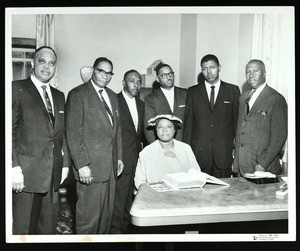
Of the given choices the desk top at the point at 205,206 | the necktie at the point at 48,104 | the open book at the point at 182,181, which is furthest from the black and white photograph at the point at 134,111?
the desk top at the point at 205,206

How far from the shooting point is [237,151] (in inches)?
106

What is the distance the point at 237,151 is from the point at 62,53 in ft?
4.84

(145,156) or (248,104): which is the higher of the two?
(248,104)

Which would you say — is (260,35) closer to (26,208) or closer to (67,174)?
(67,174)

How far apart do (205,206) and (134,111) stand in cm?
98

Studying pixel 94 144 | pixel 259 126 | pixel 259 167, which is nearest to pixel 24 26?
pixel 94 144

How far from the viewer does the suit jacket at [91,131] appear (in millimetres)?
2588

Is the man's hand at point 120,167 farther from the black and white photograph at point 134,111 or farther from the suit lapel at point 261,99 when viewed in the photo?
the suit lapel at point 261,99

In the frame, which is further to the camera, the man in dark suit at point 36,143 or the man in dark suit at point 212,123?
the man in dark suit at point 212,123

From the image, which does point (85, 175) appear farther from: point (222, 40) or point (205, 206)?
point (222, 40)

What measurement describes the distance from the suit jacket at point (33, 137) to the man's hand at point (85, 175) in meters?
0.20

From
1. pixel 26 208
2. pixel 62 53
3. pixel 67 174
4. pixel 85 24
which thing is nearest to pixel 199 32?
pixel 85 24

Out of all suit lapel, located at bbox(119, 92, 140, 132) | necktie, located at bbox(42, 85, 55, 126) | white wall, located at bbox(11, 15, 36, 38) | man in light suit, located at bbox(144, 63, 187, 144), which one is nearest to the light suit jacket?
man in light suit, located at bbox(144, 63, 187, 144)
